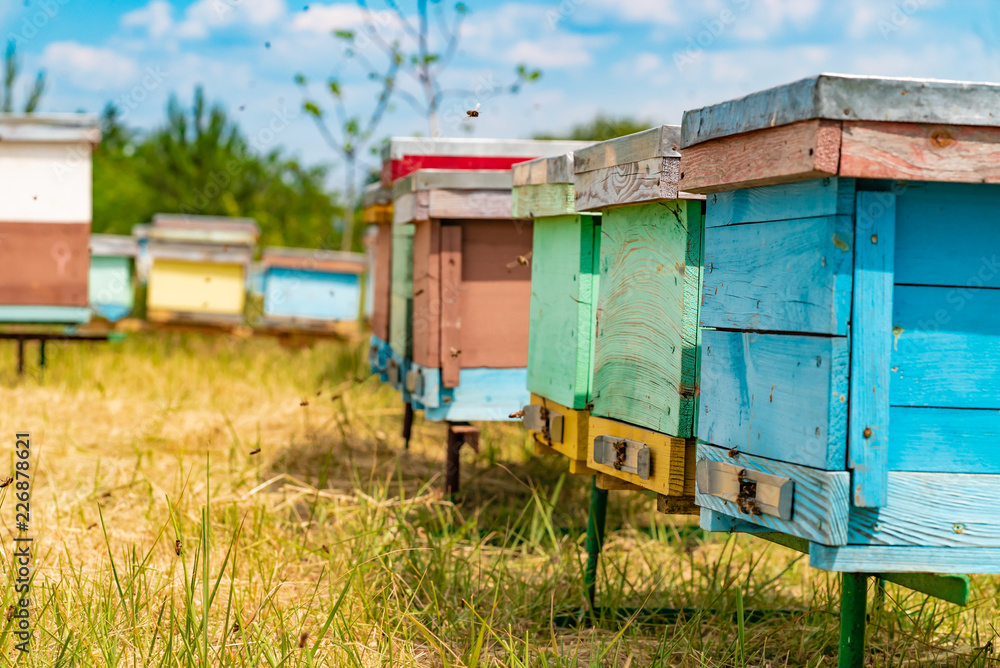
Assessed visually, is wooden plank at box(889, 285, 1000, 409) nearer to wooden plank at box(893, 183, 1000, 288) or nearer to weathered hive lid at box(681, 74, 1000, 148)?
wooden plank at box(893, 183, 1000, 288)

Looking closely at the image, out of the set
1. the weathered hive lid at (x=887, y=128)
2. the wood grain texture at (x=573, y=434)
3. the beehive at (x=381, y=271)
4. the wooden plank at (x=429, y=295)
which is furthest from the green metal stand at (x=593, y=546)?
the beehive at (x=381, y=271)

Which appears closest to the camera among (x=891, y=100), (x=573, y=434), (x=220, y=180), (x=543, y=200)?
(x=891, y=100)

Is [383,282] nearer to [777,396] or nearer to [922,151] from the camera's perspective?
[777,396]

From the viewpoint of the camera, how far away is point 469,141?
4520 mm

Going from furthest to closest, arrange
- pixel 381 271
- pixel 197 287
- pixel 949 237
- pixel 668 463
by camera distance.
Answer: pixel 197 287, pixel 381 271, pixel 668 463, pixel 949 237

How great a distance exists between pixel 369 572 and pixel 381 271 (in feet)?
8.73

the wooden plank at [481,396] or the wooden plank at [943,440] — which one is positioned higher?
the wooden plank at [943,440]

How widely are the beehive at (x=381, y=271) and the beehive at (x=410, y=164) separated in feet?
0.46

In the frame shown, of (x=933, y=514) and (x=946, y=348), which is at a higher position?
(x=946, y=348)

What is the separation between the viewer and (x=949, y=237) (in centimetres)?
184

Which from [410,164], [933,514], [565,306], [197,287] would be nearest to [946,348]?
[933,514]

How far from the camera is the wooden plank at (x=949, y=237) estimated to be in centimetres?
182

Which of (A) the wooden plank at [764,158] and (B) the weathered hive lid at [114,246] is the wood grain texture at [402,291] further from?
(B) the weathered hive lid at [114,246]

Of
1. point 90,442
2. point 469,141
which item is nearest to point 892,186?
point 469,141
